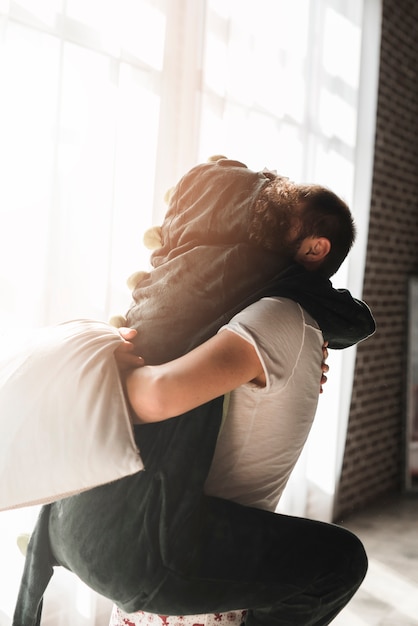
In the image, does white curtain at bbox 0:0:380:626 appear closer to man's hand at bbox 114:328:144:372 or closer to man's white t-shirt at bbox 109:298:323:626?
man's hand at bbox 114:328:144:372

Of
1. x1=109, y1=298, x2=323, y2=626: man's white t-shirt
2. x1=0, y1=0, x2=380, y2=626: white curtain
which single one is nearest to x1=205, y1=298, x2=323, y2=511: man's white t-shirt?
x1=109, y1=298, x2=323, y2=626: man's white t-shirt

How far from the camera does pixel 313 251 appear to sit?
4.37ft

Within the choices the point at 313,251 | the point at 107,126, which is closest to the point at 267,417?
the point at 313,251

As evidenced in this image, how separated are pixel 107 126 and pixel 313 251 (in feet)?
3.27

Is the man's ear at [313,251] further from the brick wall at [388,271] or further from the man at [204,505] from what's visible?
the brick wall at [388,271]

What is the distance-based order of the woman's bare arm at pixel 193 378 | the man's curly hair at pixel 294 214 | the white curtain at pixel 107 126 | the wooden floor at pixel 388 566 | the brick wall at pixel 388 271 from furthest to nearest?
the brick wall at pixel 388 271, the wooden floor at pixel 388 566, the white curtain at pixel 107 126, the man's curly hair at pixel 294 214, the woman's bare arm at pixel 193 378

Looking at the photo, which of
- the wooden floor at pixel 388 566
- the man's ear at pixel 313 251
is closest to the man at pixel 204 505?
the man's ear at pixel 313 251

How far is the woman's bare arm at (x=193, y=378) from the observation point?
3.62 feet

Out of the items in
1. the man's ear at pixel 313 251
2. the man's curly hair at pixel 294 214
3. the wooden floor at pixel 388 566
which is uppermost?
the man's curly hair at pixel 294 214

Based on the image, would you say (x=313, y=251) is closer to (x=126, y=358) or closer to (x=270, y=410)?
(x=270, y=410)

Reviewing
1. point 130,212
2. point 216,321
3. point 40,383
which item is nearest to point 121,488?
point 40,383

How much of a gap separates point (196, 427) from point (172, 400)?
0.45ft

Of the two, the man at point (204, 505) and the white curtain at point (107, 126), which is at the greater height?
the white curtain at point (107, 126)

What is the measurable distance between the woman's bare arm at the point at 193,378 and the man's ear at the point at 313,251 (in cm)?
29
